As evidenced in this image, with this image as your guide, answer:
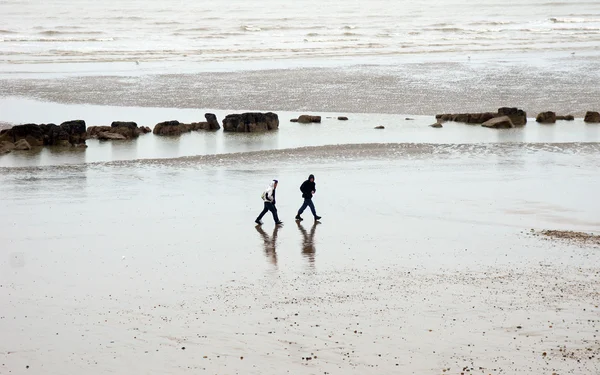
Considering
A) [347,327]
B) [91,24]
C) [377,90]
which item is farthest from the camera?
[91,24]

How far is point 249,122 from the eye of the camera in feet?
119

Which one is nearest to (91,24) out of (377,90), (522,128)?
(377,90)

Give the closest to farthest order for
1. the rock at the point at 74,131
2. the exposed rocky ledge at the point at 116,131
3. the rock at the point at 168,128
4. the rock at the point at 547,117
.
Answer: the rock at the point at 74,131, the exposed rocky ledge at the point at 116,131, the rock at the point at 168,128, the rock at the point at 547,117

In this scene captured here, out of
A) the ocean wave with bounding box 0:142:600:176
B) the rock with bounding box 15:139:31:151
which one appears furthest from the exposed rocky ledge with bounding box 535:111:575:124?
the rock with bounding box 15:139:31:151

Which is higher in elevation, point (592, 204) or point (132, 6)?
point (132, 6)

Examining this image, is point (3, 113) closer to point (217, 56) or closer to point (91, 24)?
point (217, 56)

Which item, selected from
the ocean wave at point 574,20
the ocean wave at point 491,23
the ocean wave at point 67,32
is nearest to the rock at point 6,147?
the ocean wave at point 67,32

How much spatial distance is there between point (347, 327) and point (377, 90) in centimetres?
3443

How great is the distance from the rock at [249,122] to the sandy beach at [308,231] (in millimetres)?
854

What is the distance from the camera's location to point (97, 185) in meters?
26.0

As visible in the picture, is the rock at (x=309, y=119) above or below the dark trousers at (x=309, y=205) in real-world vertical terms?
above

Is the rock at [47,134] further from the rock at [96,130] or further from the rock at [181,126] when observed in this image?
the rock at [181,126]

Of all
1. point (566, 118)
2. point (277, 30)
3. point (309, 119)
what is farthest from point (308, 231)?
point (277, 30)

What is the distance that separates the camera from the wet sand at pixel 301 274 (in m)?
12.8
